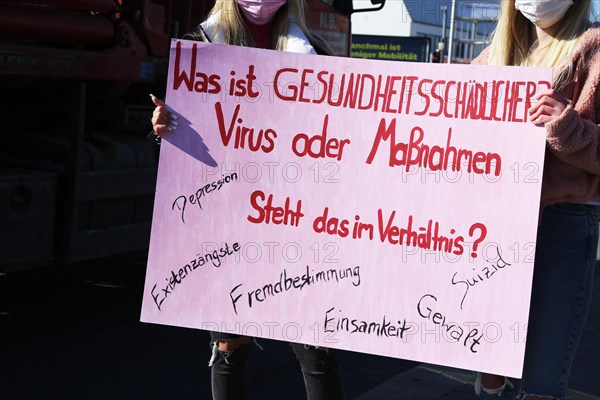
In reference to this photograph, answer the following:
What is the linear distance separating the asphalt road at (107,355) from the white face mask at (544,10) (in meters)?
2.63

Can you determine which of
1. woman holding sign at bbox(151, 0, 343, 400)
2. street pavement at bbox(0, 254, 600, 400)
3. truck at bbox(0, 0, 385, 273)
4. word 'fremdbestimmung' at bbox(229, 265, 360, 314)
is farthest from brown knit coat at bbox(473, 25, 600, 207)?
truck at bbox(0, 0, 385, 273)

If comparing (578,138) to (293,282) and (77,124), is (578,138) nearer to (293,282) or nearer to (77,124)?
(293,282)

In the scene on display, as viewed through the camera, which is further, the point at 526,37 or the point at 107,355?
the point at 107,355

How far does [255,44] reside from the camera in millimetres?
3342

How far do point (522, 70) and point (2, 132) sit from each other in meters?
3.77

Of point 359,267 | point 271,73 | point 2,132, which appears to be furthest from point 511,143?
point 2,132

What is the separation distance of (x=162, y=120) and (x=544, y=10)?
1223 mm

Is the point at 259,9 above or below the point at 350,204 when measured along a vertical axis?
above

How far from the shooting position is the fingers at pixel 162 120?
10.1 feet

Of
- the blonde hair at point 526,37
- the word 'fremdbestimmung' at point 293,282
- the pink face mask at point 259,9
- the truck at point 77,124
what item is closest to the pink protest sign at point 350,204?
the word 'fremdbestimmung' at point 293,282

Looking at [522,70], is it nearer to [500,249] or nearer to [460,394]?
[500,249]

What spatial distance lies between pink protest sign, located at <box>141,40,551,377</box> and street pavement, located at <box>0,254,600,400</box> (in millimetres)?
1930

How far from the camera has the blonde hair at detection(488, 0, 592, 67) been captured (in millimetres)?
2807

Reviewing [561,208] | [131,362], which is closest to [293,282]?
[561,208]
